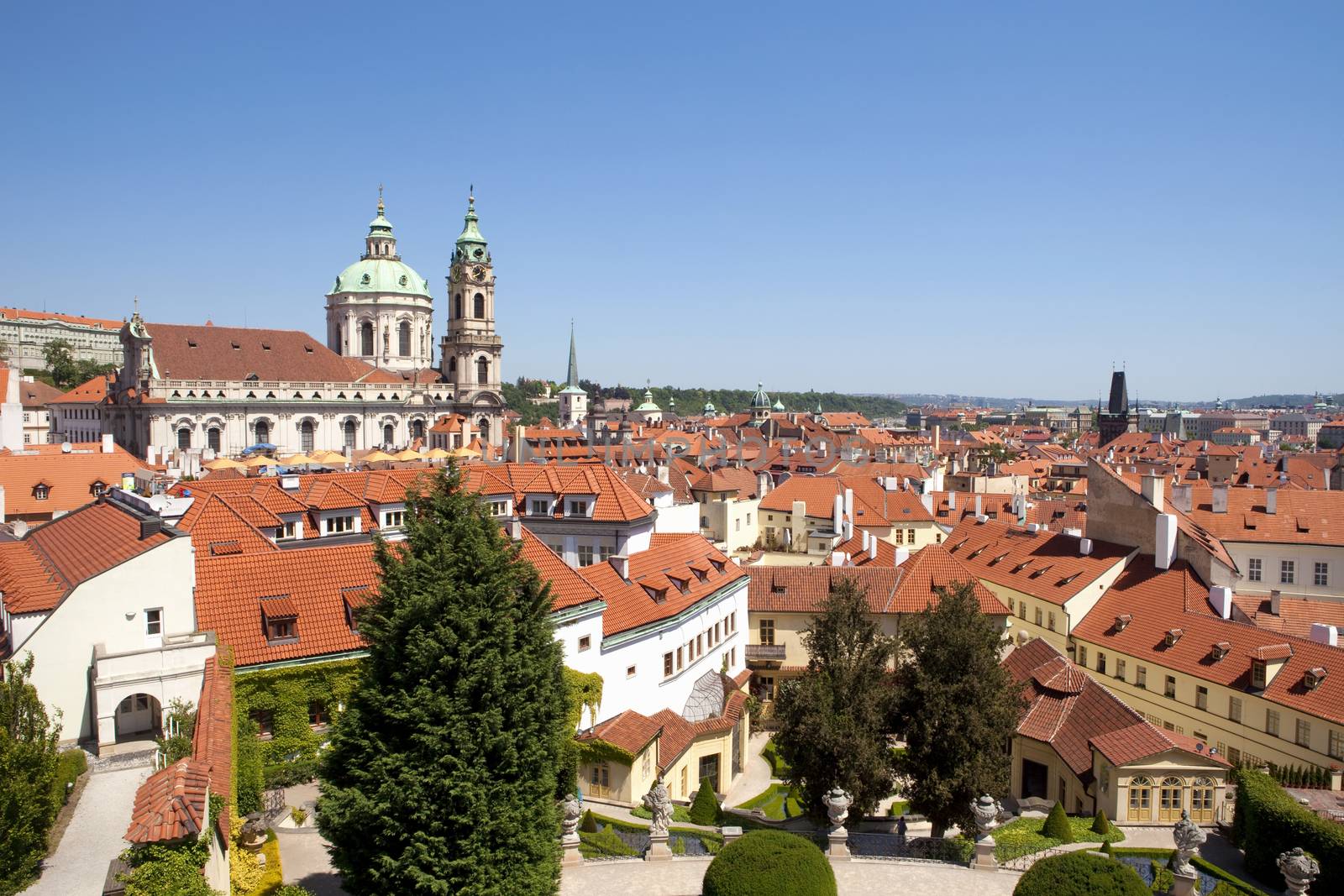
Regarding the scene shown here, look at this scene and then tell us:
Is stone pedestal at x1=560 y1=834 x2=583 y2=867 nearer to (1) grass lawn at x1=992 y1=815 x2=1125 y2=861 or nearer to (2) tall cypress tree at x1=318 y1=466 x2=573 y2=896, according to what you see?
(2) tall cypress tree at x1=318 y1=466 x2=573 y2=896

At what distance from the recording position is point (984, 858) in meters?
22.0

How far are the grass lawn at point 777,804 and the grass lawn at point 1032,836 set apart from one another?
22.8ft

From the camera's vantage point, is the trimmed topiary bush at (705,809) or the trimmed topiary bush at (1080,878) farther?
the trimmed topiary bush at (705,809)

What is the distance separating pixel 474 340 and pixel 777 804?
98736mm

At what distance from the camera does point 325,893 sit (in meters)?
19.3

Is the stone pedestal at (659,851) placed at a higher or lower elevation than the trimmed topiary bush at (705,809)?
higher

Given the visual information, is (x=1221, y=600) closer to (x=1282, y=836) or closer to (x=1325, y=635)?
(x=1325, y=635)

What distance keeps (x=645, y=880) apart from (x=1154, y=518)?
29.9m


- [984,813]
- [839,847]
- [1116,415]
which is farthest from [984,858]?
[1116,415]

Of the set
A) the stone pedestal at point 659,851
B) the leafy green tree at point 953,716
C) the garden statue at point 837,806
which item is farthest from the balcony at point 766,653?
the stone pedestal at point 659,851

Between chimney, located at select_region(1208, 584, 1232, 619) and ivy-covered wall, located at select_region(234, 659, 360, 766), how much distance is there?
31.0 m

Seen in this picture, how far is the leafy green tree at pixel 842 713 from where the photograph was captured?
23750 mm

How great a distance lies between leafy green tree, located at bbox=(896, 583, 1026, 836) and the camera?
78.4 ft

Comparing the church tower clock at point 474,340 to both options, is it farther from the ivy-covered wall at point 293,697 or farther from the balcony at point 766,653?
the ivy-covered wall at point 293,697
